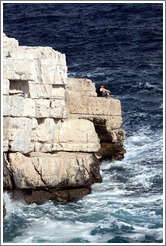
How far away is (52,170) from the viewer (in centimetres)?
2570

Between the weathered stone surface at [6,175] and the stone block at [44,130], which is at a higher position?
the stone block at [44,130]

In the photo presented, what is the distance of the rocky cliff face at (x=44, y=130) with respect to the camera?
82.9 feet

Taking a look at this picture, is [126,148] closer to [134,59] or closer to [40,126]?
[40,126]

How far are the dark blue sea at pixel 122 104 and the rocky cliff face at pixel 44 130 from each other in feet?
2.89

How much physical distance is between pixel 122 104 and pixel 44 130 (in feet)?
43.8

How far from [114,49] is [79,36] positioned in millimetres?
3436

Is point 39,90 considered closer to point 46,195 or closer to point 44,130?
point 44,130

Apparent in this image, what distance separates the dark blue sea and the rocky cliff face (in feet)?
2.89

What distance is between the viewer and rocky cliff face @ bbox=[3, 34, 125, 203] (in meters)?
25.3

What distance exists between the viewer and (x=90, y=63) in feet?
148

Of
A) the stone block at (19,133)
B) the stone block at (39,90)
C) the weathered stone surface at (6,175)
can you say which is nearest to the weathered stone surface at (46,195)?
the weathered stone surface at (6,175)

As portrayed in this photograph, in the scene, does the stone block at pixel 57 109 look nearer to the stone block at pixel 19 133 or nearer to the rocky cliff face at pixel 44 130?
the rocky cliff face at pixel 44 130

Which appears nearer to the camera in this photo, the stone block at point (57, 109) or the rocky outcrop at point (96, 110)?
the stone block at point (57, 109)

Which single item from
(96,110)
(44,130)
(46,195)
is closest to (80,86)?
(96,110)
